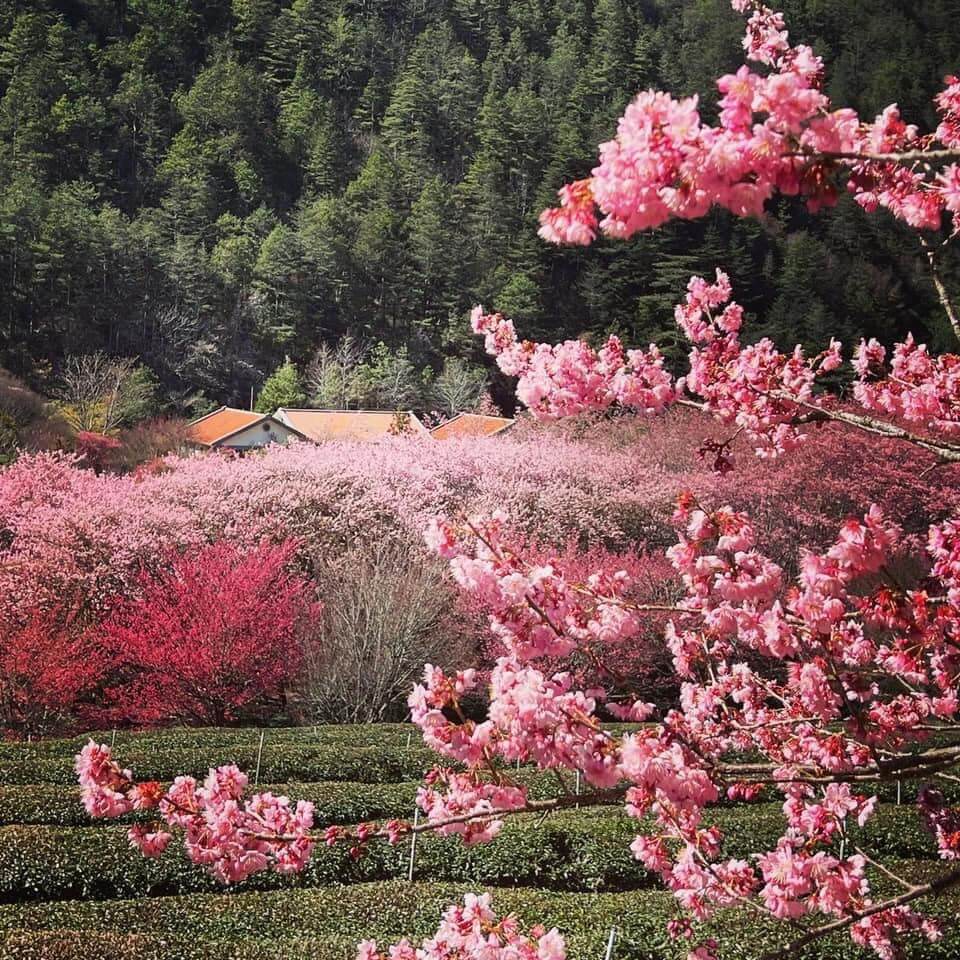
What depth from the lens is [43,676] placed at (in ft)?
33.9

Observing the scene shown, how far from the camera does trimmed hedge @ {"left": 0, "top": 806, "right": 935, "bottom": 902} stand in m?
6.25

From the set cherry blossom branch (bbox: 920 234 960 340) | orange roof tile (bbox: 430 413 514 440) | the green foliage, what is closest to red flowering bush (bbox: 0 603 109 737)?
cherry blossom branch (bbox: 920 234 960 340)

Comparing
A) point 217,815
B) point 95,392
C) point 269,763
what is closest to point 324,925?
point 217,815

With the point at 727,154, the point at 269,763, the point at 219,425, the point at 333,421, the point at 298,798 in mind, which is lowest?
the point at 219,425

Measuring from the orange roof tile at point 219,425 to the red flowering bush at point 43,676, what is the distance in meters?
18.9

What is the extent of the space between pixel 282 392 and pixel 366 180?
53.6 feet

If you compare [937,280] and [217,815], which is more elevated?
[937,280]

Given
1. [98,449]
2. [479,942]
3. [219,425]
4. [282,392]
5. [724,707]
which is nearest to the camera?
[479,942]

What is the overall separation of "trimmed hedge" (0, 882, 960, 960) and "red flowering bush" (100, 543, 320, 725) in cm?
560

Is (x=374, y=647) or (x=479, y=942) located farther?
(x=374, y=647)

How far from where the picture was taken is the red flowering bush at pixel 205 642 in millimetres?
11094

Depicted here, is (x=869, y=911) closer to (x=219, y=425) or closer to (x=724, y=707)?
(x=724, y=707)

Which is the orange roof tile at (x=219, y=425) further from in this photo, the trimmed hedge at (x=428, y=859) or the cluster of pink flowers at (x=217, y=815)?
the cluster of pink flowers at (x=217, y=815)

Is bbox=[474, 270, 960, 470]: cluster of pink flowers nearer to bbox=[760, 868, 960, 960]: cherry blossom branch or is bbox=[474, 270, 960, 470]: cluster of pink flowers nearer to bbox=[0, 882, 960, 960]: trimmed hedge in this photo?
bbox=[760, 868, 960, 960]: cherry blossom branch
